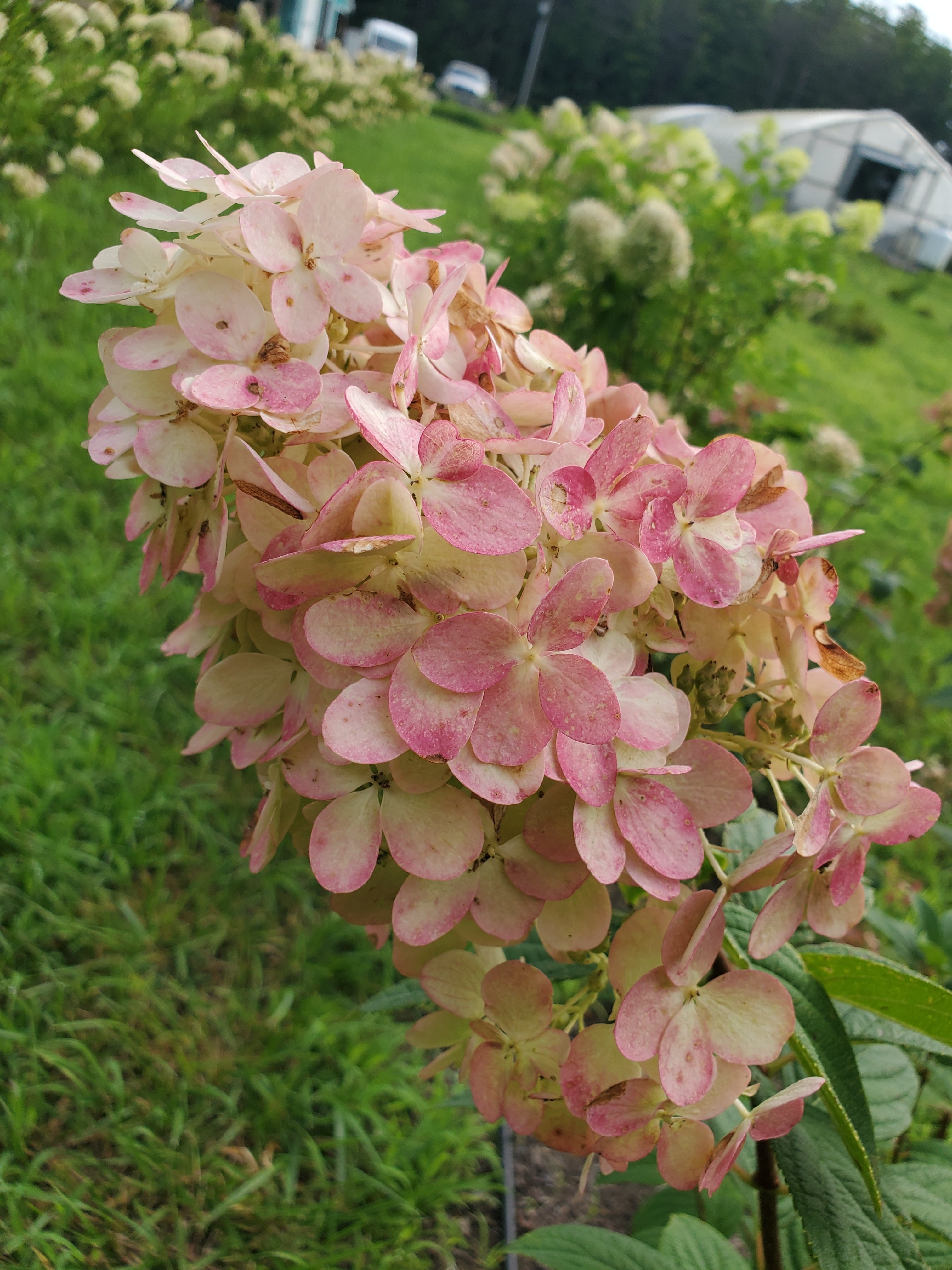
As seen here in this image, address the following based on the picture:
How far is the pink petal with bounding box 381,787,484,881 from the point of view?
0.36m

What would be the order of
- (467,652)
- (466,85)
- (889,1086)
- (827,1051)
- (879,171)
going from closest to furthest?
(467,652) < (827,1051) < (889,1086) < (879,171) < (466,85)

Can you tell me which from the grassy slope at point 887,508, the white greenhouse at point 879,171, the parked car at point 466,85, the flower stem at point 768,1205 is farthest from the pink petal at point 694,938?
the parked car at point 466,85

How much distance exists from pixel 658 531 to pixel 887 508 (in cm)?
402

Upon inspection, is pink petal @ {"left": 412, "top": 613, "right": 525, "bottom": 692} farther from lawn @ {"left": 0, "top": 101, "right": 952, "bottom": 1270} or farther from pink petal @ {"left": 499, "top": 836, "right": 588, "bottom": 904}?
lawn @ {"left": 0, "top": 101, "right": 952, "bottom": 1270}

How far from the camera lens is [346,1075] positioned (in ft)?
3.69

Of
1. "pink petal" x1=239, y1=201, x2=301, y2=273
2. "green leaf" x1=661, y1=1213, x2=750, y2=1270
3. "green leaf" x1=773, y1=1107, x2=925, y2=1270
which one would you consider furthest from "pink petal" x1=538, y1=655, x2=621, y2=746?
"green leaf" x1=661, y1=1213, x2=750, y2=1270

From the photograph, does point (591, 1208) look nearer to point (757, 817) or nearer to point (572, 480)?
point (757, 817)

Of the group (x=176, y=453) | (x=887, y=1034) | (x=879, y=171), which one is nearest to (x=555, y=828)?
(x=176, y=453)

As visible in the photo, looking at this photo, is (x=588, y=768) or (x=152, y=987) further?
(x=152, y=987)

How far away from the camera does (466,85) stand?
19.2 meters

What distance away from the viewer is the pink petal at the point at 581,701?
1.08 feet

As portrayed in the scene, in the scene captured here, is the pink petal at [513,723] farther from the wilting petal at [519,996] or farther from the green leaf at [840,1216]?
the green leaf at [840,1216]

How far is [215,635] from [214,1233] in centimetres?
84

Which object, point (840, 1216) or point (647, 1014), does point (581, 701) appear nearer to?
point (647, 1014)
